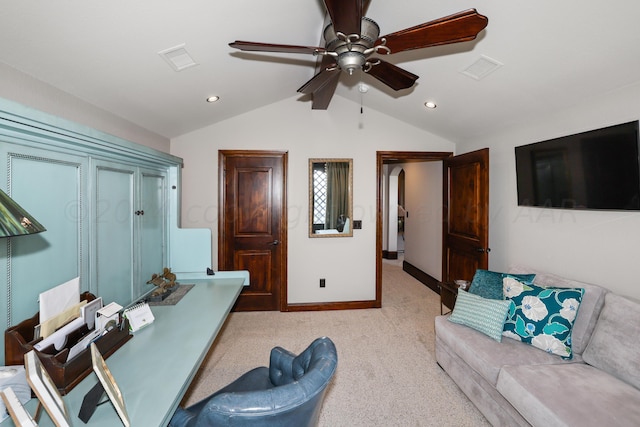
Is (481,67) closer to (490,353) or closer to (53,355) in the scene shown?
(490,353)

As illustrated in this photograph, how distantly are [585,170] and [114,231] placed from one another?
3.16m

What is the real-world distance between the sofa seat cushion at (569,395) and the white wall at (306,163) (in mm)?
2213

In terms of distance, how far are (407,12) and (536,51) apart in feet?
2.78

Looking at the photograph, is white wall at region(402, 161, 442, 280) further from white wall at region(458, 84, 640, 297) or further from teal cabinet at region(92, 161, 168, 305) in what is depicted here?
teal cabinet at region(92, 161, 168, 305)

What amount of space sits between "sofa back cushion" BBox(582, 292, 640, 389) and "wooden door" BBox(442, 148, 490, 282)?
44.9 inches

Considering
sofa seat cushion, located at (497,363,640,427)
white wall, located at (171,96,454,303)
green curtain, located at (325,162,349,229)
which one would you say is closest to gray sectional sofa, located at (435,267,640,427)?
sofa seat cushion, located at (497,363,640,427)

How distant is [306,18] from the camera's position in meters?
1.96

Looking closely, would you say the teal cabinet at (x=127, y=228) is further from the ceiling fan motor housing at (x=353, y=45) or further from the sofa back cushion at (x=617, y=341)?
the sofa back cushion at (x=617, y=341)

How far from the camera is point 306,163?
12.0 ft

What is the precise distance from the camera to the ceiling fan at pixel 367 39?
48.2 inches

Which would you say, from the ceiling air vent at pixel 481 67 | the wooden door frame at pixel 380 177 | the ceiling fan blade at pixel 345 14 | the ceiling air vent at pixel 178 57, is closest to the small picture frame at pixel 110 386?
the ceiling fan blade at pixel 345 14

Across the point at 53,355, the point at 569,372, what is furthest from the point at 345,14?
the point at 569,372

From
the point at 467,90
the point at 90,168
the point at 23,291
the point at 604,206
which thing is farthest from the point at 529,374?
the point at 90,168

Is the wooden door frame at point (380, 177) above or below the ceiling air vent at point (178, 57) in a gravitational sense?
below
